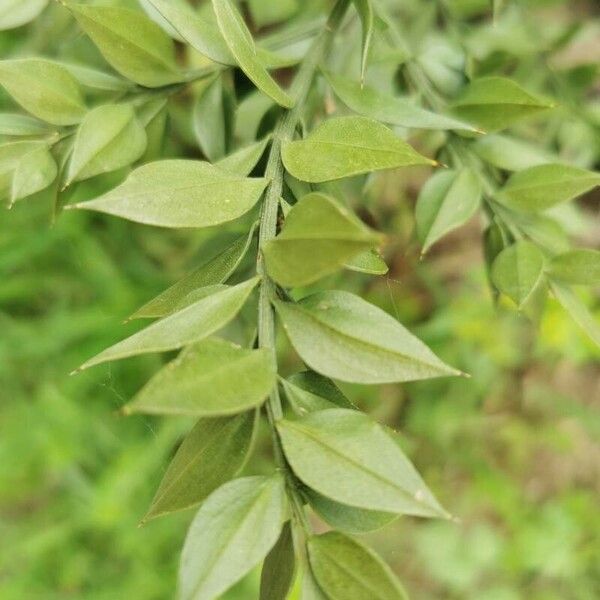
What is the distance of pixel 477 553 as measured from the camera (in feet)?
4.48

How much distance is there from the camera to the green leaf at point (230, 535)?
1.05 feet

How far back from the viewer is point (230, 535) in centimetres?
34

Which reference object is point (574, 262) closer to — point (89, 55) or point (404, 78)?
point (404, 78)

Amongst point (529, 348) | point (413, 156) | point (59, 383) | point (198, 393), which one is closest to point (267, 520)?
point (198, 393)

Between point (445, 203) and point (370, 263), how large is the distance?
151 mm

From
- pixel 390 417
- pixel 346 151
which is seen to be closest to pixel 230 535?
pixel 346 151

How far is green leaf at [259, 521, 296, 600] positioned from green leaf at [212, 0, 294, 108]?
9.4 inches

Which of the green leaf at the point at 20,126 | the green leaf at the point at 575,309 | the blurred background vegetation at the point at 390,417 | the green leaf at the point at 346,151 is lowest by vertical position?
the blurred background vegetation at the point at 390,417

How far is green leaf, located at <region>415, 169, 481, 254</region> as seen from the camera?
0.54 meters

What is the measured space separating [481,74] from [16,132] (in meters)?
0.47

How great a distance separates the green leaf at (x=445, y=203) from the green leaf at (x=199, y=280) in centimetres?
15

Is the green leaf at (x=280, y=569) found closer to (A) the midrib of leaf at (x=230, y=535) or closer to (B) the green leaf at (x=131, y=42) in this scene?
(A) the midrib of leaf at (x=230, y=535)

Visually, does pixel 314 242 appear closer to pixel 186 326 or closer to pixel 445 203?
pixel 186 326

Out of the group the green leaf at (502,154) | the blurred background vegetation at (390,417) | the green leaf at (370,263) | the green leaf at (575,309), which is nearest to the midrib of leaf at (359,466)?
the green leaf at (370,263)
